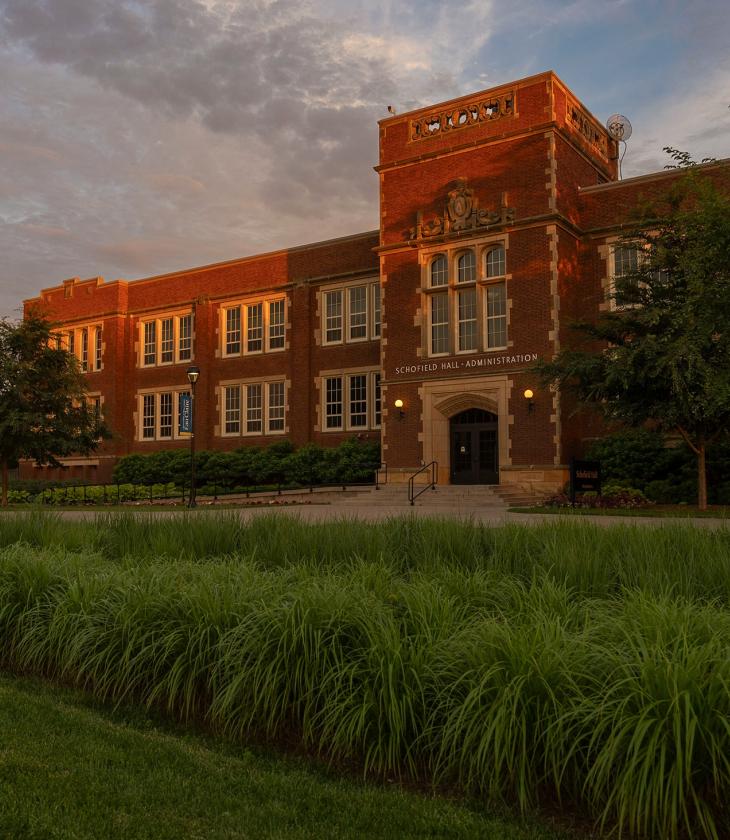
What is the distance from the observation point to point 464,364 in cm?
2688

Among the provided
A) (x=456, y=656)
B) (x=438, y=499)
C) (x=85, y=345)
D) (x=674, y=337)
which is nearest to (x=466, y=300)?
(x=438, y=499)

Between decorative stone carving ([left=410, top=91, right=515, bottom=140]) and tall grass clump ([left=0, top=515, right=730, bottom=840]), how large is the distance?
70.5 feet

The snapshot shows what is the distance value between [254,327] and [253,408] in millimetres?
3499

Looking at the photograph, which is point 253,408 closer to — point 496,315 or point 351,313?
point 351,313

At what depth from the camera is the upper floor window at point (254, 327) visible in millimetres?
35062

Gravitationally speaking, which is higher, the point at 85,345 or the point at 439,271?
the point at 439,271

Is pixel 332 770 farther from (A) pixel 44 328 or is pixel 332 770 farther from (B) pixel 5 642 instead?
(A) pixel 44 328

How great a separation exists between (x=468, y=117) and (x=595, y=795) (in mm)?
26512

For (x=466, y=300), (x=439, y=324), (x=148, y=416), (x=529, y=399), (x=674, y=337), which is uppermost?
(x=466, y=300)

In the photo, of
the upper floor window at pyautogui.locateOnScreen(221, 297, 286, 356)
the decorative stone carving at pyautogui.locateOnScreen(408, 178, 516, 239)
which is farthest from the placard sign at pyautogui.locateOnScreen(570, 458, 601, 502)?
the upper floor window at pyautogui.locateOnScreen(221, 297, 286, 356)

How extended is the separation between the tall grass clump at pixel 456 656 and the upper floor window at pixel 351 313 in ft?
81.1

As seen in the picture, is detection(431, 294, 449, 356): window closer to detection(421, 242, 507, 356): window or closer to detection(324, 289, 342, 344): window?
detection(421, 242, 507, 356): window

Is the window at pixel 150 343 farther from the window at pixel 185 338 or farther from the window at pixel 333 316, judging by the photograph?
the window at pixel 333 316

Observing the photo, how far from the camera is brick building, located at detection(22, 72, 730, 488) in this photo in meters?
25.4
